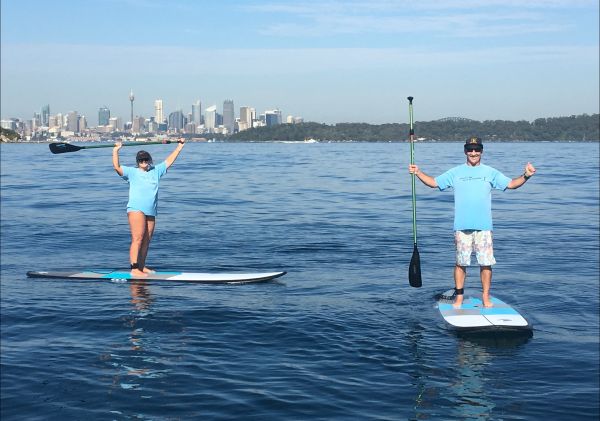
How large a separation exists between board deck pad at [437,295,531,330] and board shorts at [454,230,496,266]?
23.1 inches

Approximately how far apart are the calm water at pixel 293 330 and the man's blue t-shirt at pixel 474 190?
1.31 m

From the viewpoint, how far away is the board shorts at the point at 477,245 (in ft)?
28.9

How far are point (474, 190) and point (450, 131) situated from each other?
11924 cm

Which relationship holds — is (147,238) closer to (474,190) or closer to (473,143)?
(474,190)

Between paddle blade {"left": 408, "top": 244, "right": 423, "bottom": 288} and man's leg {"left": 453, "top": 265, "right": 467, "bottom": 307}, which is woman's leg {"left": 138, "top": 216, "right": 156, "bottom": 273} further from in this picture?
man's leg {"left": 453, "top": 265, "right": 467, "bottom": 307}

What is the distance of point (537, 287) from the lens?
1123 centimetres

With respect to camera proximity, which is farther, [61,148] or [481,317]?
[61,148]

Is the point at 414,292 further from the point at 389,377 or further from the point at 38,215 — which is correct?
the point at 38,215

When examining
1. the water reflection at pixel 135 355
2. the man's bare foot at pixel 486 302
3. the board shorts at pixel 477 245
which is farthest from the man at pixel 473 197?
the water reflection at pixel 135 355

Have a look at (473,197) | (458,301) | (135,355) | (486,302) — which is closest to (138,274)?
(135,355)

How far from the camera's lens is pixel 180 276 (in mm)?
11602

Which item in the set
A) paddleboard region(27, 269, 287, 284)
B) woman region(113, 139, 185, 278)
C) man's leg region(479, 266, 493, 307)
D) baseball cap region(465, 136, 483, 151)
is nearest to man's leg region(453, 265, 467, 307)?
man's leg region(479, 266, 493, 307)

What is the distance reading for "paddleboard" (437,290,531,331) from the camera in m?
8.42

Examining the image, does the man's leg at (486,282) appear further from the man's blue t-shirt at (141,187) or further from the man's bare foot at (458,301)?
the man's blue t-shirt at (141,187)
